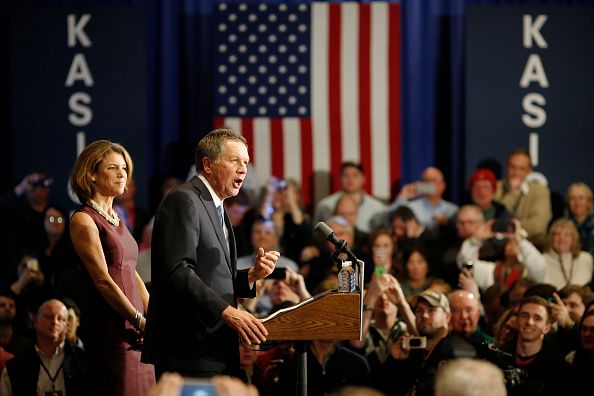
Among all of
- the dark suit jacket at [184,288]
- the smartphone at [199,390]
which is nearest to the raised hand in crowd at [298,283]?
the dark suit jacket at [184,288]

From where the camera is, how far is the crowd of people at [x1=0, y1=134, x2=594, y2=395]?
3.61 m

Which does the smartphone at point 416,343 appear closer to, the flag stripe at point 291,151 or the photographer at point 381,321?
the photographer at point 381,321

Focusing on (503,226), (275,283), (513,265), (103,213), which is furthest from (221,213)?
(503,226)

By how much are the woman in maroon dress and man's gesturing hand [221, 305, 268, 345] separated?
1.78 ft

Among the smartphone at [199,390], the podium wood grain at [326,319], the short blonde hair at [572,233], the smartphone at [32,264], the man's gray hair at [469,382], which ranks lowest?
the smartphone at [32,264]

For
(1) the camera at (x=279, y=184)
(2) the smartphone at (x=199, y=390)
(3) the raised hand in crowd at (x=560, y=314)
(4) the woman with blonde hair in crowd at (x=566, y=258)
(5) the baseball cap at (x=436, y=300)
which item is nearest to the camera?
(2) the smartphone at (x=199, y=390)

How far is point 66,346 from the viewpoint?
571 centimetres

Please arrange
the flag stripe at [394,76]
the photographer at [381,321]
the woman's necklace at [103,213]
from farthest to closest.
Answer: the flag stripe at [394,76]
the photographer at [381,321]
the woman's necklace at [103,213]

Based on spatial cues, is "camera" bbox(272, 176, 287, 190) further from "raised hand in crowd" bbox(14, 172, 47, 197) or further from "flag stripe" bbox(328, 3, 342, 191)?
"raised hand in crowd" bbox(14, 172, 47, 197)

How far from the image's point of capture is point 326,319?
3.57m

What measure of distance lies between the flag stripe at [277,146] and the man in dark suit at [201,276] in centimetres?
599

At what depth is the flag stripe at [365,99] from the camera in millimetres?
9758

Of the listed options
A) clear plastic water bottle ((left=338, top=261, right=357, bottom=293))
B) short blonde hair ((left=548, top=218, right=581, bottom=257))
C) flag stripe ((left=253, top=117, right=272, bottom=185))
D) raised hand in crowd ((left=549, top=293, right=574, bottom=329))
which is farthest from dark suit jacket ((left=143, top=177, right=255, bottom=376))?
flag stripe ((left=253, top=117, right=272, bottom=185))

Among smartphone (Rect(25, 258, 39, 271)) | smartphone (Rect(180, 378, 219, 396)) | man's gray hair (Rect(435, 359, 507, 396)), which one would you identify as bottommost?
smartphone (Rect(25, 258, 39, 271))
